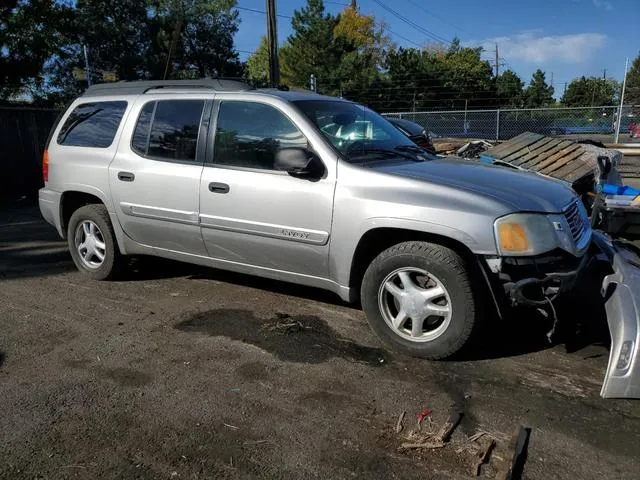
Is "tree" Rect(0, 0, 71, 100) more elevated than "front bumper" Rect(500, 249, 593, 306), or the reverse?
"tree" Rect(0, 0, 71, 100)

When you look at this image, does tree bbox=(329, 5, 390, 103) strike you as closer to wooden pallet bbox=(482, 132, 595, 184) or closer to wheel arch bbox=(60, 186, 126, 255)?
wooden pallet bbox=(482, 132, 595, 184)

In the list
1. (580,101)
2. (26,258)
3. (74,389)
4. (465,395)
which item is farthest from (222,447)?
(580,101)

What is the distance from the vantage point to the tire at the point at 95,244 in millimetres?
5297

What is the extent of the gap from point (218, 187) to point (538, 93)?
58580 mm

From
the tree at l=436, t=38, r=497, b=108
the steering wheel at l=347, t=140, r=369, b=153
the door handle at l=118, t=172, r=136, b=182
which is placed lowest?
the door handle at l=118, t=172, r=136, b=182

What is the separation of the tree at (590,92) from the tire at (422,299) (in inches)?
2450

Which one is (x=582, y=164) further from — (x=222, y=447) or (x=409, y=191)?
(x=222, y=447)

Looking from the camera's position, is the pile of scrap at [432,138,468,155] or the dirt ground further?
the pile of scrap at [432,138,468,155]

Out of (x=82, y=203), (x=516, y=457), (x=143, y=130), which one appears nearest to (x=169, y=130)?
(x=143, y=130)

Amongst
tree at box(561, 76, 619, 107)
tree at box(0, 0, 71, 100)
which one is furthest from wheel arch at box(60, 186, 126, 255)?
tree at box(561, 76, 619, 107)

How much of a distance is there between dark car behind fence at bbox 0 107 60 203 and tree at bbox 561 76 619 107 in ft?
190

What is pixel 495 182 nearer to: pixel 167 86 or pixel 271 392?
pixel 271 392

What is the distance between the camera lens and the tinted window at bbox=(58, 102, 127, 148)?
17.0 ft

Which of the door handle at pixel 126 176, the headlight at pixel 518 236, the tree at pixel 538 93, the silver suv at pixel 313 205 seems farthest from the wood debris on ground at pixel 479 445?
the tree at pixel 538 93
